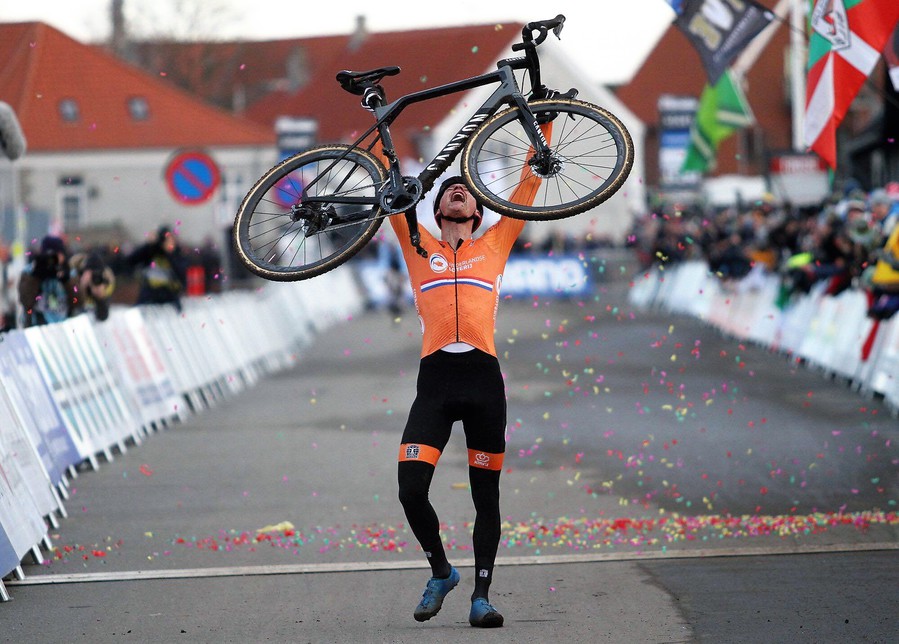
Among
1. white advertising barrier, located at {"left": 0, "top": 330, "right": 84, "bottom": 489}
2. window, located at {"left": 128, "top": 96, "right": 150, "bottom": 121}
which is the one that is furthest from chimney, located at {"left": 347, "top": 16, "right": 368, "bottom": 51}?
white advertising barrier, located at {"left": 0, "top": 330, "right": 84, "bottom": 489}

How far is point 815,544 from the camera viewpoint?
8.51m

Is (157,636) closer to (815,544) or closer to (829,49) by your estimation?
(815,544)

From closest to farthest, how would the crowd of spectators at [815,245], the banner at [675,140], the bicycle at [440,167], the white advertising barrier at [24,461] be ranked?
1. the bicycle at [440,167]
2. the white advertising barrier at [24,461]
3. the crowd of spectators at [815,245]
4. the banner at [675,140]

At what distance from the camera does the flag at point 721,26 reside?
1244 cm

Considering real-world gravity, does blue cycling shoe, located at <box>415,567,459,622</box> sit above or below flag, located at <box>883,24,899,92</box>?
below

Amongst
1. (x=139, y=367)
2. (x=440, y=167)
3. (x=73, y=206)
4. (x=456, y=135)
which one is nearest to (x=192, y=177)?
(x=139, y=367)

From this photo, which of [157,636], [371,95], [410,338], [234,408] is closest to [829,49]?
[371,95]

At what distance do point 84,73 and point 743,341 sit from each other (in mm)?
27343

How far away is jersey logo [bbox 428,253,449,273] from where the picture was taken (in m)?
6.88

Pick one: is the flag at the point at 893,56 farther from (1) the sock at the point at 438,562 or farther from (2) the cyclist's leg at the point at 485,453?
(1) the sock at the point at 438,562

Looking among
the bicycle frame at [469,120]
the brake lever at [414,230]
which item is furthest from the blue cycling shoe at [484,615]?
the bicycle frame at [469,120]

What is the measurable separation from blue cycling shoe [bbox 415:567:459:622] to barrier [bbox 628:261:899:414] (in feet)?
12.7

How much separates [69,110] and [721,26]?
35530mm

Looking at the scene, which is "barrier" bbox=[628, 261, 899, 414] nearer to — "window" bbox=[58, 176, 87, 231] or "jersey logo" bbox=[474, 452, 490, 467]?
"jersey logo" bbox=[474, 452, 490, 467]
